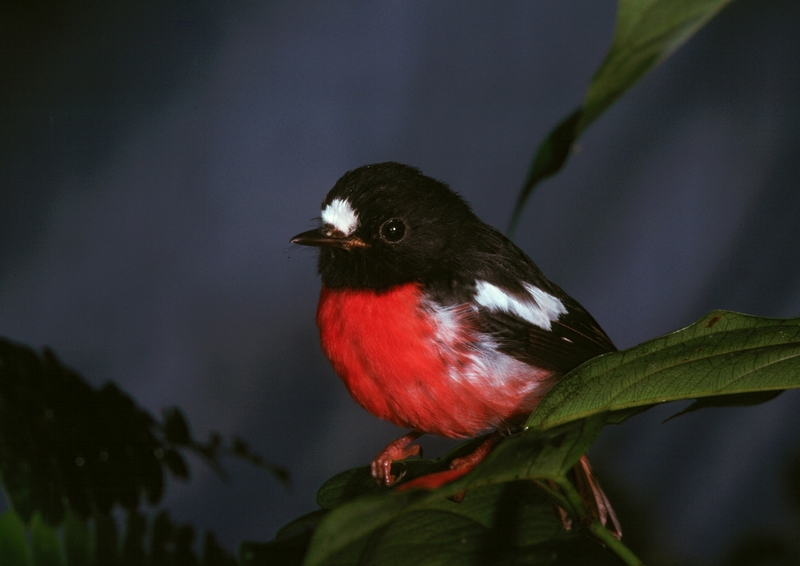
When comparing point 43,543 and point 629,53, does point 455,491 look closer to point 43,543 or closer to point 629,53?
point 629,53

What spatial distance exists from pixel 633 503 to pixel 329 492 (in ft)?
6.47

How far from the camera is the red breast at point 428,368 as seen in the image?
4.67 feet

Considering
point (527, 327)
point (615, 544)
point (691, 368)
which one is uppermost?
point (527, 327)

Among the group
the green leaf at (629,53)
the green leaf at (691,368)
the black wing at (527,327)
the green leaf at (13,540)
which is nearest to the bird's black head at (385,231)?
the black wing at (527,327)

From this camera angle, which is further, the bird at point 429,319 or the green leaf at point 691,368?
the bird at point 429,319

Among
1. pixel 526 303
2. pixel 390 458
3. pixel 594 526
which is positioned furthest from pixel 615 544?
pixel 526 303

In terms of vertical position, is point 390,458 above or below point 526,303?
below

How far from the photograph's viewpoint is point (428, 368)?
1427mm

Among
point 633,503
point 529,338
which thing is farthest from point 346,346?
point 633,503

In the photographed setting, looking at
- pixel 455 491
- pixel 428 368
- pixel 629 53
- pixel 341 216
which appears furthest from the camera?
pixel 341 216

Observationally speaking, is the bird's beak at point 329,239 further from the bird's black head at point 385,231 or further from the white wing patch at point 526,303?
the white wing patch at point 526,303

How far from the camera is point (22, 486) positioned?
1.11 meters

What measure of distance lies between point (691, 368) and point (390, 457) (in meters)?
0.76

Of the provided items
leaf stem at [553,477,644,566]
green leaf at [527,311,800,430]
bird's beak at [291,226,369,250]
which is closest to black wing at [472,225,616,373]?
bird's beak at [291,226,369,250]
